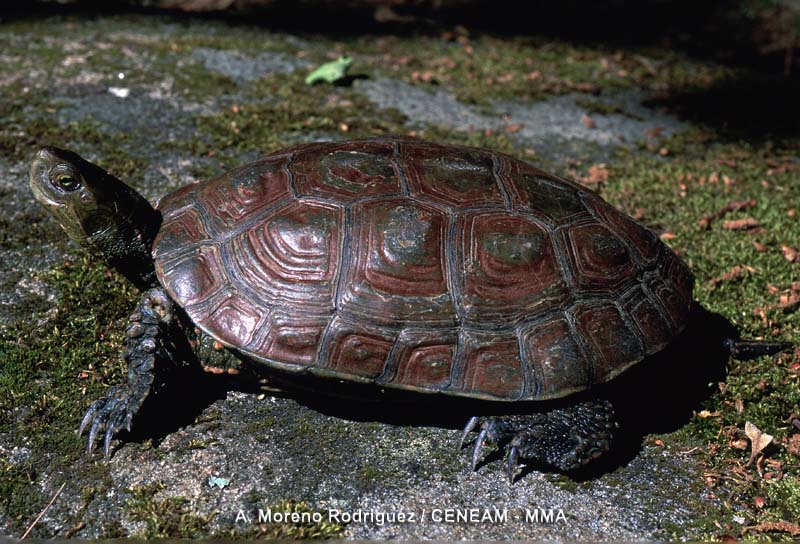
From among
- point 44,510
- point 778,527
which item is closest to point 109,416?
point 44,510

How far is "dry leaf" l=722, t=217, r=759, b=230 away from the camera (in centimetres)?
507

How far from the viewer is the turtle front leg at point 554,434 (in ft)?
10.2

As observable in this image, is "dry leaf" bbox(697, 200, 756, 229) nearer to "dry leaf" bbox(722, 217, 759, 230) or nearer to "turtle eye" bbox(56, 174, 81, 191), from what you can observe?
"dry leaf" bbox(722, 217, 759, 230)

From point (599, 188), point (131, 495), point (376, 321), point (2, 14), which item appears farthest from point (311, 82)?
point (131, 495)

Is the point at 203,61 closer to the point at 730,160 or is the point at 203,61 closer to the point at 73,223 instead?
the point at 73,223

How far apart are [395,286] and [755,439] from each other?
188 centimetres

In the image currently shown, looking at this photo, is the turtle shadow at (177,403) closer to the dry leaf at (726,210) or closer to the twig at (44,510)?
the twig at (44,510)

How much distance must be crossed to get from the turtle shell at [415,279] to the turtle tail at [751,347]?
63 cm

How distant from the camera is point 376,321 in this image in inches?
123

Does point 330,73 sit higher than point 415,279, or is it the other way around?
point 415,279

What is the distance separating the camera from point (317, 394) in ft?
11.1

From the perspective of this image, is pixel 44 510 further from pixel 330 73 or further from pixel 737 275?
pixel 330 73

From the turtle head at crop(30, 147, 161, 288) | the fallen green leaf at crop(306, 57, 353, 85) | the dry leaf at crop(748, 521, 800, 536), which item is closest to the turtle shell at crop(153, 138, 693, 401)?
the turtle head at crop(30, 147, 161, 288)

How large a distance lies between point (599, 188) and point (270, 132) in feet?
8.52
